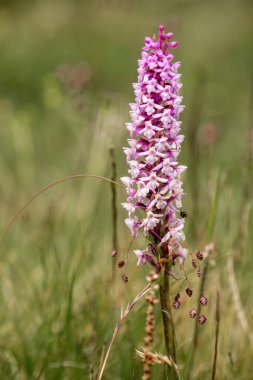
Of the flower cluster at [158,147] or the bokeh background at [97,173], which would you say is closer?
the flower cluster at [158,147]

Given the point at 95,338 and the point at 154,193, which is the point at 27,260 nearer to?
the point at 95,338

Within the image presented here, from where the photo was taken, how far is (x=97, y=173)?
17.7 feet

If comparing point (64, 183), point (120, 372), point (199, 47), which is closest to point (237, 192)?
point (64, 183)

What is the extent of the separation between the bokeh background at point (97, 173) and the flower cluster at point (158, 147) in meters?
0.30

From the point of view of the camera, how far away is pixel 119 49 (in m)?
10.7

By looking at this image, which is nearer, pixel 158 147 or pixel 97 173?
pixel 158 147

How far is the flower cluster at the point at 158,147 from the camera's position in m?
1.80

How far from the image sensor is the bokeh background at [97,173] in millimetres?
3039

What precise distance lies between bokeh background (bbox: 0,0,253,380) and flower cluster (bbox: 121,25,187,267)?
30 cm

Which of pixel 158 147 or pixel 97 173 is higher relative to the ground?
pixel 97 173

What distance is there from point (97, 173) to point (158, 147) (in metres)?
3.60

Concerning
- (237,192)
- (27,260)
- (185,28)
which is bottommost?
(27,260)

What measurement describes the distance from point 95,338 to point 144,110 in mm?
1215

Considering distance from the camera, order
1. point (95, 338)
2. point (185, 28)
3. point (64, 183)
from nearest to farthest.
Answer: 1. point (95, 338)
2. point (64, 183)
3. point (185, 28)
